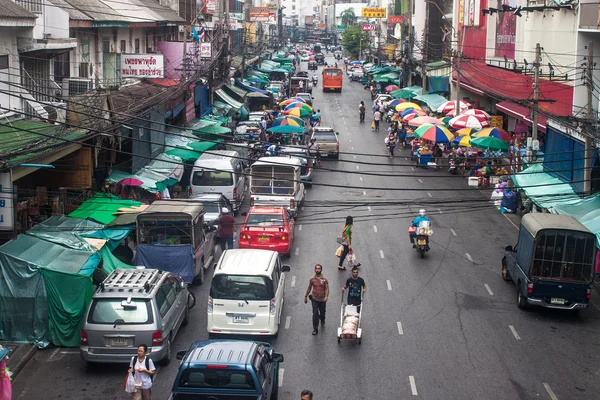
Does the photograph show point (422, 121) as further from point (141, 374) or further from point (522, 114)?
point (141, 374)

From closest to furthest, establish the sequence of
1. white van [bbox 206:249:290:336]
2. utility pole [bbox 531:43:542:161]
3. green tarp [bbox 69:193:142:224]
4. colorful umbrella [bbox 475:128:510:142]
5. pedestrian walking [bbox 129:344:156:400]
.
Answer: pedestrian walking [bbox 129:344:156:400] → white van [bbox 206:249:290:336] → green tarp [bbox 69:193:142:224] → utility pole [bbox 531:43:542:161] → colorful umbrella [bbox 475:128:510:142]

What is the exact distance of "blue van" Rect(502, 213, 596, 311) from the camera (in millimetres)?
18797

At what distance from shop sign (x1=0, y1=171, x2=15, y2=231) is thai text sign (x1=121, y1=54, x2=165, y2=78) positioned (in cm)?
1472

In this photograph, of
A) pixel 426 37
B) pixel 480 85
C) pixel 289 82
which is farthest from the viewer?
pixel 289 82

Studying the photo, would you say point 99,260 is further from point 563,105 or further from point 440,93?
point 440,93

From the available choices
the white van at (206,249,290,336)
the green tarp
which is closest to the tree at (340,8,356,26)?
the green tarp

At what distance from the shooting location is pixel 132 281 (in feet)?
52.3

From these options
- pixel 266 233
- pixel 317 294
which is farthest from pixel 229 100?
pixel 317 294

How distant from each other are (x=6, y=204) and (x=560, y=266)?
12741 millimetres

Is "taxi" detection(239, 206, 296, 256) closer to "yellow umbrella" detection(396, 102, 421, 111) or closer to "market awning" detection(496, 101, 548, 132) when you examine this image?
"market awning" detection(496, 101, 548, 132)

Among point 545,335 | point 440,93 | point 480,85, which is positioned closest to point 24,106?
point 545,335

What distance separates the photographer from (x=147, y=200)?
27328 mm

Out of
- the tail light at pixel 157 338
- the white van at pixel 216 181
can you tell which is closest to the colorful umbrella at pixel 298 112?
the white van at pixel 216 181

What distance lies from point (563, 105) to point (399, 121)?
20749mm
